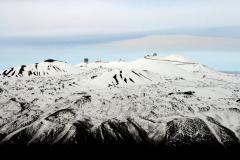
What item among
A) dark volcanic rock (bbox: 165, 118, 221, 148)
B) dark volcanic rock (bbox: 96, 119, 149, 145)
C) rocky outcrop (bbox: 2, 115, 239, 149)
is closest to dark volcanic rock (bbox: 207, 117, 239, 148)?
rocky outcrop (bbox: 2, 115, 239, 149)

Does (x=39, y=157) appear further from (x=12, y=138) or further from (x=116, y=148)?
(x=116, y=148)

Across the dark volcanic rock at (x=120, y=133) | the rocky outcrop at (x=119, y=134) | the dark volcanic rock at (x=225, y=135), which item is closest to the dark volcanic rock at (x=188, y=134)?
the rocky outcrop at (x=119, y=134)

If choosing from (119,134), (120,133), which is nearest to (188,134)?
(120,133)

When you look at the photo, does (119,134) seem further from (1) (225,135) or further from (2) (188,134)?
(1) (225,135)

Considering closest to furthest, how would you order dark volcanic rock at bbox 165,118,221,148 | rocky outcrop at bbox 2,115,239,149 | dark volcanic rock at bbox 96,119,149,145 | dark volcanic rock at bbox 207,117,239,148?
dark volcanic rock at bbox 207,117,239,148, rocky outcrop at bbox 2,115,239,149, dark volcanic rock at bbox 165,118,221,148, dark volcanic rock at bbox 96,119,149,145

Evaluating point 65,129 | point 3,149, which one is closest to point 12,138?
point 3,149

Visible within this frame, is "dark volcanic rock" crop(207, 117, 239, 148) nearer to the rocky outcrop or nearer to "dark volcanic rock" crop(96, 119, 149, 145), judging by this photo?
the rocky outcrop

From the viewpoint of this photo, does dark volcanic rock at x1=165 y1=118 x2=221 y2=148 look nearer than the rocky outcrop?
No

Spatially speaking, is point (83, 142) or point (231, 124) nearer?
point (83, 142)

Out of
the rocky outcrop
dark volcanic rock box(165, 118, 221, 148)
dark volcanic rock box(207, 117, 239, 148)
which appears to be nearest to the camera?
dark volcanic rock box(207, 117, 239, 148)

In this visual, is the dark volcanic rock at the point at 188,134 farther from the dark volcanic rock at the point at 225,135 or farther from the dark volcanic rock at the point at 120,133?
the dark volcanic rock at the point at 120,133
